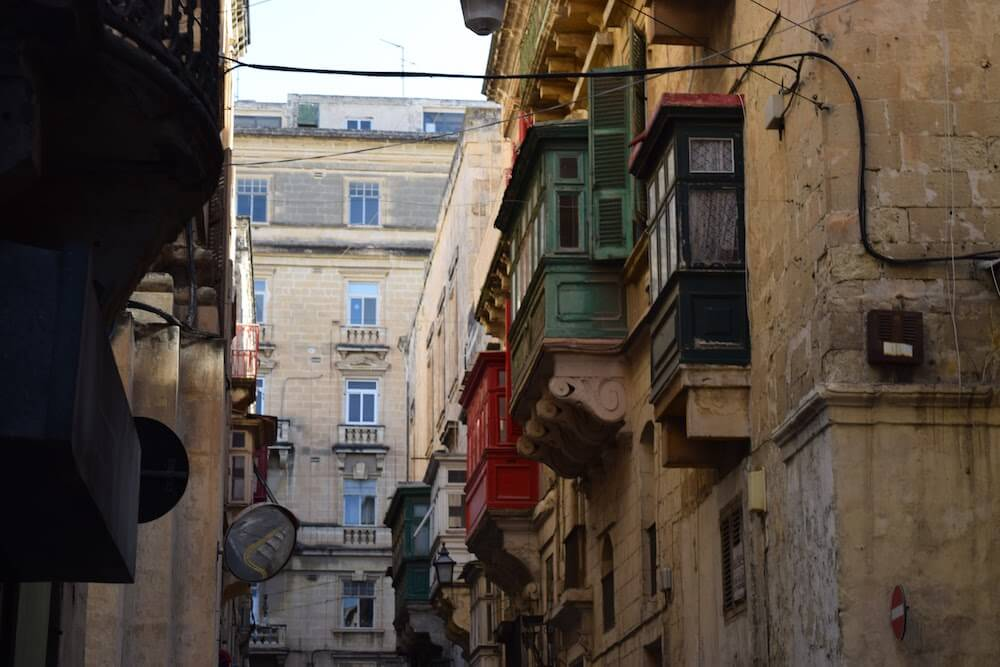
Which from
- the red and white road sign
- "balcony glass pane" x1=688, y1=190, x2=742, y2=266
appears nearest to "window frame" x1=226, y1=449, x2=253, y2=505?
"balcony glass pane" x1=688, y1=190, x2=742, y2=266

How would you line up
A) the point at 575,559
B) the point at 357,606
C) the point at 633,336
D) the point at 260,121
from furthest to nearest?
the point at 260,121
the point at 357,606
the point at 575,559
the point at 633,336

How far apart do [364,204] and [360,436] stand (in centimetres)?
749

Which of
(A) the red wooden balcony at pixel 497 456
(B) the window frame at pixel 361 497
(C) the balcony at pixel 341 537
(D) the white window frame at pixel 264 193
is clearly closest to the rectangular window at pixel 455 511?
(A) the red wooden balcony at pixel 497 456

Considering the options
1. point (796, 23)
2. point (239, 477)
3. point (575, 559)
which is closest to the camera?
point (796, 23)

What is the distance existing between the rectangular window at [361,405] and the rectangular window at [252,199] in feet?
19.4

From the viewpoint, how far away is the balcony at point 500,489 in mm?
27703

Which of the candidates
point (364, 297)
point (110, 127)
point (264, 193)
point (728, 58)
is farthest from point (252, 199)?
point (110, 127)

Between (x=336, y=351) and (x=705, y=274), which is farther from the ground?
(x=336, y=351)

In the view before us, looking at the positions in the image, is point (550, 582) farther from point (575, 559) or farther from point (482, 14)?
point (482, 14)

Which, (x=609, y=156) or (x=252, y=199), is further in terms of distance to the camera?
(x=252, y=199)

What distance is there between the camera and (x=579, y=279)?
786 inches

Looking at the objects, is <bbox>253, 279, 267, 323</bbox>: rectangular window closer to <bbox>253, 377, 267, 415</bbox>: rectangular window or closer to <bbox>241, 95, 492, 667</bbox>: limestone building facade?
<bbox>241, 95, 492, 667</bbox>: limestone building facade

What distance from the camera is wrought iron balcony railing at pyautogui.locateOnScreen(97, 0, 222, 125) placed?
757 centimetres

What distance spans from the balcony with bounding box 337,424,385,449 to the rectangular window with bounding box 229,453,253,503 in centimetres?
1807
